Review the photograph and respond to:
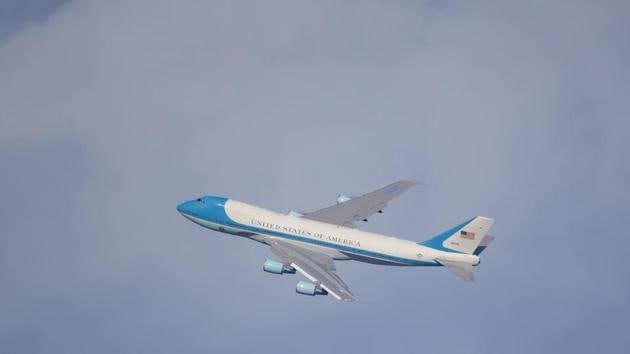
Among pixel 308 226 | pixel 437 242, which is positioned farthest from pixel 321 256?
pixel 437 242

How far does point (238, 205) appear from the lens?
152 metres

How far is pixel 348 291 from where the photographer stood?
140 meters

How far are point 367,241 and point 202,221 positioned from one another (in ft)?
71.4

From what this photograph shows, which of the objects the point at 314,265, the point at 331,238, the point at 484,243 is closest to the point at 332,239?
the point at 331,238

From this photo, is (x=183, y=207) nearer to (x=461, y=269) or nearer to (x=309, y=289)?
(x=309, y=289)

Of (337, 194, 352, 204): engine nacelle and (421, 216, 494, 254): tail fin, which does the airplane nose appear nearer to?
(337, 194, 352, 204): engine nacelle

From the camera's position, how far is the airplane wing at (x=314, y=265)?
139625mm

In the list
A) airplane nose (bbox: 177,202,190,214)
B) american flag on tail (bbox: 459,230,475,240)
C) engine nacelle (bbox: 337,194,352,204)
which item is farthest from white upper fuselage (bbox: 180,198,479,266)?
engine nacelle (bbox: 337,194,352,204)

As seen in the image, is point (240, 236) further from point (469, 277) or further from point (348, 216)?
point (469, 277)

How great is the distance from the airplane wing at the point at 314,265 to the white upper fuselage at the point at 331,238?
3.21ft

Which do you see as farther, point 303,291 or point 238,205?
point 238,205

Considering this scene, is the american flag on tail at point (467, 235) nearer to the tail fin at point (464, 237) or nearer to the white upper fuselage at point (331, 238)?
the tail fin at point (464, 237)

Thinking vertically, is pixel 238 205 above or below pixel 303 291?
above

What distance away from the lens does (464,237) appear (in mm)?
144375
